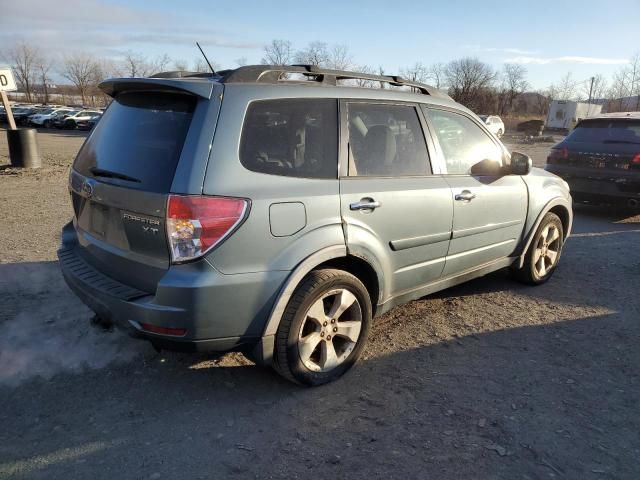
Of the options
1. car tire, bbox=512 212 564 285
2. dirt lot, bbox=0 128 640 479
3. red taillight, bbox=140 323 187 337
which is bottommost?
dirt lot, bbox=0 128 640 479

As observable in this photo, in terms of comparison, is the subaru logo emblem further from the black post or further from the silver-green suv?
the black post

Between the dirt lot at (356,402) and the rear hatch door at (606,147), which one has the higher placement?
the rear hatch door at (606,147)

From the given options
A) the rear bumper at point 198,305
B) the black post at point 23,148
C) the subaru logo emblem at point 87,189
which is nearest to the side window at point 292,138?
the rear bumper at point 198,305

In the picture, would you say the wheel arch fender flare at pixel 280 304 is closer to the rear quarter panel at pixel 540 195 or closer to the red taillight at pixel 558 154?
the rear quarter panel at pixel 540 195

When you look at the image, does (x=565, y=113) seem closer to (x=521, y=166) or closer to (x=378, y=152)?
(x=521, y=166)

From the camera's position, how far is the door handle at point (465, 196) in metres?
3.90

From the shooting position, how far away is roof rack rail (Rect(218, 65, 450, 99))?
2961 mm

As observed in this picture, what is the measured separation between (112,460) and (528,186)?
12.7 ft

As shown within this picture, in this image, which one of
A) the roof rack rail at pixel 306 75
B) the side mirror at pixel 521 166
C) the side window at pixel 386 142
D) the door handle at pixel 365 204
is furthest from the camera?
the side mirror at pixel 521 166

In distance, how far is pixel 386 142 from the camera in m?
3.60

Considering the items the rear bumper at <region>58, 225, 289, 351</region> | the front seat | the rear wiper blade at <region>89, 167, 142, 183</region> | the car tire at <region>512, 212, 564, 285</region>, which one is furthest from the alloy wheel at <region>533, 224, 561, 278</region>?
the rear wiper blade at <region>89, 167, 142, 183</region>

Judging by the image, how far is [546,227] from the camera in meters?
5.02

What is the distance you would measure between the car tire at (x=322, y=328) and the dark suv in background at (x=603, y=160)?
629 centimetres

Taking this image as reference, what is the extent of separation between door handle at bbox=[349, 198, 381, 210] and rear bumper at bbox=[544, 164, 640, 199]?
6.23 metres
